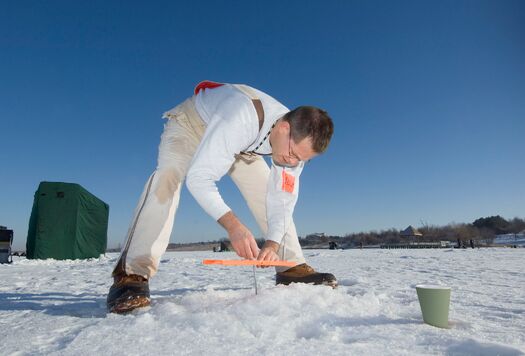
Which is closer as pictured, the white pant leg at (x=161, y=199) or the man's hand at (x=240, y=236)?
the man's hand at (x=240, y=236)

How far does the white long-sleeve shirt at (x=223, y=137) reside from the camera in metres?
1.83

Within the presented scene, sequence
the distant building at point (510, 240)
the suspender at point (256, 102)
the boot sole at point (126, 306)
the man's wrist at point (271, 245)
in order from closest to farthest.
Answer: the boot sole at point (126, 306) < the suspender at point (256, 102) < the man's wrist at point (271, 245) < the distant building at point (510, 240)

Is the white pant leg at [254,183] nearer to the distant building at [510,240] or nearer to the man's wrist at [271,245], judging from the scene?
the man's wrist at [271,245]

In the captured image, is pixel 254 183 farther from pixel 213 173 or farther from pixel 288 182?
pixel 213 173

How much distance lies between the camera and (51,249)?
926 centimetres

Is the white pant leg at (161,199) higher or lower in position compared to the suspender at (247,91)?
lower

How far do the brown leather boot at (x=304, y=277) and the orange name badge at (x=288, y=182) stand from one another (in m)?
0.61

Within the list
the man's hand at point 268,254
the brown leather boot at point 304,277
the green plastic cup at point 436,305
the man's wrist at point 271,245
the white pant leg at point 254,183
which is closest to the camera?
the green plastic cup at point 436,305

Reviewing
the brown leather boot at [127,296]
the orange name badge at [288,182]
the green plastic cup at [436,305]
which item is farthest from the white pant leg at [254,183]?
the green plastic cup at [436,305]

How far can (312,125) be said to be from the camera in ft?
6.22

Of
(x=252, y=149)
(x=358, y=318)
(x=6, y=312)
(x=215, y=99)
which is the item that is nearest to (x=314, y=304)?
(x=358, y=318)

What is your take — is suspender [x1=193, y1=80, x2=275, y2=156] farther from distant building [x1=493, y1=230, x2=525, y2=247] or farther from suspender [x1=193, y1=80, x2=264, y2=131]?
distant building [x1=493, y1=230, x2=525, y2=247]

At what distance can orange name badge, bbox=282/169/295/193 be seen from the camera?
7.92ft

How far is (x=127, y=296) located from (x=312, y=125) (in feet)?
4.59
